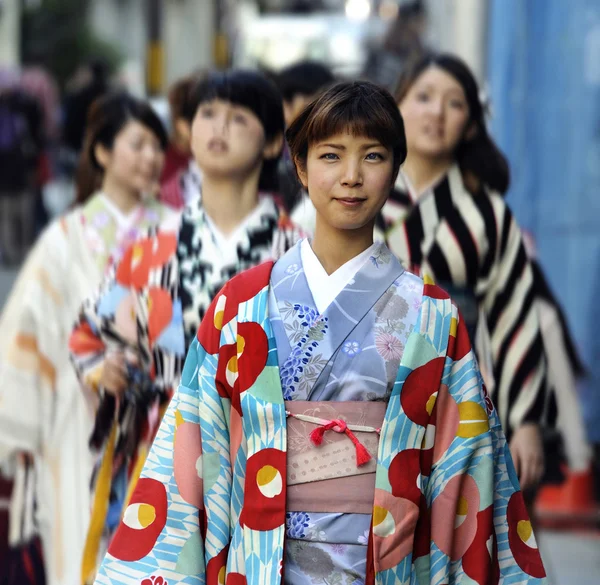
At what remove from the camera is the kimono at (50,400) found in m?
5.07

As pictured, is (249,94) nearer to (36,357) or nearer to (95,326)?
(95,326)

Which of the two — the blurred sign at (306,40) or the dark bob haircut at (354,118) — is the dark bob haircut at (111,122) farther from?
the blurred sign at (306,40)

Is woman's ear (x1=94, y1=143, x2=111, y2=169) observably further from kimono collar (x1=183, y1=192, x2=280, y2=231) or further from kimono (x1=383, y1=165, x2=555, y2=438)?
kimono (x1=383, y1=165, x2=555, y2=438)

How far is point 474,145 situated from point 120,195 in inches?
66.8

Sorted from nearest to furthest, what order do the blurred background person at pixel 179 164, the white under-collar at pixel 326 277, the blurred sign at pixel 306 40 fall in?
the white under-collar at pixel 326 277 → the blurred background person at pixel 179 164 → the blurred sign at pixel 306 40

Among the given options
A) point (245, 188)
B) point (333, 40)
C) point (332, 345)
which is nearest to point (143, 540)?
point (332, 345)

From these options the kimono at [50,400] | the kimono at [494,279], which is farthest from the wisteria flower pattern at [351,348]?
the kimono at [50,400]

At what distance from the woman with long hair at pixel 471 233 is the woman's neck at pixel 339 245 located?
1.22 meters

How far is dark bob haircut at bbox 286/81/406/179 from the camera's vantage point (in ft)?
9.42

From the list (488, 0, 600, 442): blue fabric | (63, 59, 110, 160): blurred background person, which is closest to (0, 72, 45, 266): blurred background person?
(63, 59, 110, 160): blurred background person

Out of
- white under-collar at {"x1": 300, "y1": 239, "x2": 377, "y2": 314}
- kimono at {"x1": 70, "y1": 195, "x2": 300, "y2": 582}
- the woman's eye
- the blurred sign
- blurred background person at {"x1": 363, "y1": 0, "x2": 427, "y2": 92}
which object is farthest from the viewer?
the blurred sign

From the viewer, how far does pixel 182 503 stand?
2.90 meters

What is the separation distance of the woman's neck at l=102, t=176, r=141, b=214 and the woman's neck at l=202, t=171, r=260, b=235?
1.45 meters

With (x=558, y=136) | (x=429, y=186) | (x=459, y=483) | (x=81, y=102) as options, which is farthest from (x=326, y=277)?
(x=81, y=102)
